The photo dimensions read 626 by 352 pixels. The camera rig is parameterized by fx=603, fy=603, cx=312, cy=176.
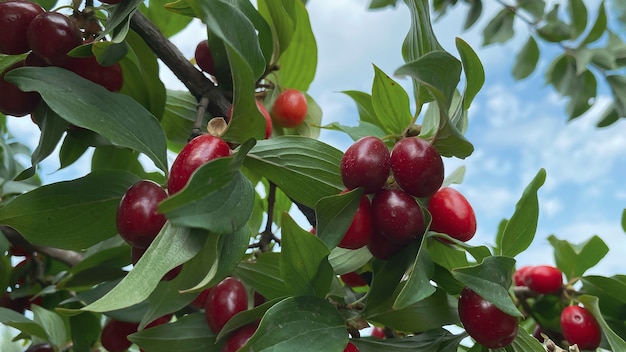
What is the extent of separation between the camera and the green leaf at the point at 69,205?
60cm

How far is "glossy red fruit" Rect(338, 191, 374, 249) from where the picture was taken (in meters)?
0.55

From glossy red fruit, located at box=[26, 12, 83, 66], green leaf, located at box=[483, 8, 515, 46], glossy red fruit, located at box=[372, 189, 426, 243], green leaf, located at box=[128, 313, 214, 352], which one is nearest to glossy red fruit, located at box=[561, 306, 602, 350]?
glossy red fruit, located at box=[372, 189, 426, 243]

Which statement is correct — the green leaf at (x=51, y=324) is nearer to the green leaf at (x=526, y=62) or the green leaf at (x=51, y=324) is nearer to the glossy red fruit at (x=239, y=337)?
the glossy red fruit at (x=239, y=337)

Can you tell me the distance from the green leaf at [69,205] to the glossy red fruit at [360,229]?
0.23 metres

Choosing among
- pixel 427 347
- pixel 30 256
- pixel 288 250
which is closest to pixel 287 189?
pixel 288 250

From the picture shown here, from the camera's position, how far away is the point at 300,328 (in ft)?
1.67

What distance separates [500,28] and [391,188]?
1517mm

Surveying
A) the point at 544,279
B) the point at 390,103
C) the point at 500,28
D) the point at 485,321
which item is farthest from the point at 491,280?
the point at 500,28

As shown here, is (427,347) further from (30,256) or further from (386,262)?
(30,256)

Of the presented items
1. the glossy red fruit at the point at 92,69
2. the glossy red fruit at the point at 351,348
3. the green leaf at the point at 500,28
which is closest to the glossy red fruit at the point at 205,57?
the glossy red fruit at the point at 92,69

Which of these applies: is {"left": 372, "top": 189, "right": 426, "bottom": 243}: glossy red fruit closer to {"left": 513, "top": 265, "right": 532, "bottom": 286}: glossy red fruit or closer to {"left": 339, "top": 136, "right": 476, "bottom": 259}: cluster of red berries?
{"left": 339, "top": 136, "right": 476, "bottom": 259}: cluster of red berries

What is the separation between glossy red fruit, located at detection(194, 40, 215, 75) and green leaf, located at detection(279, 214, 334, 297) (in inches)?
12.1

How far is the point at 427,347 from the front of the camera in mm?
599

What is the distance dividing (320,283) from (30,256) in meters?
0.73
